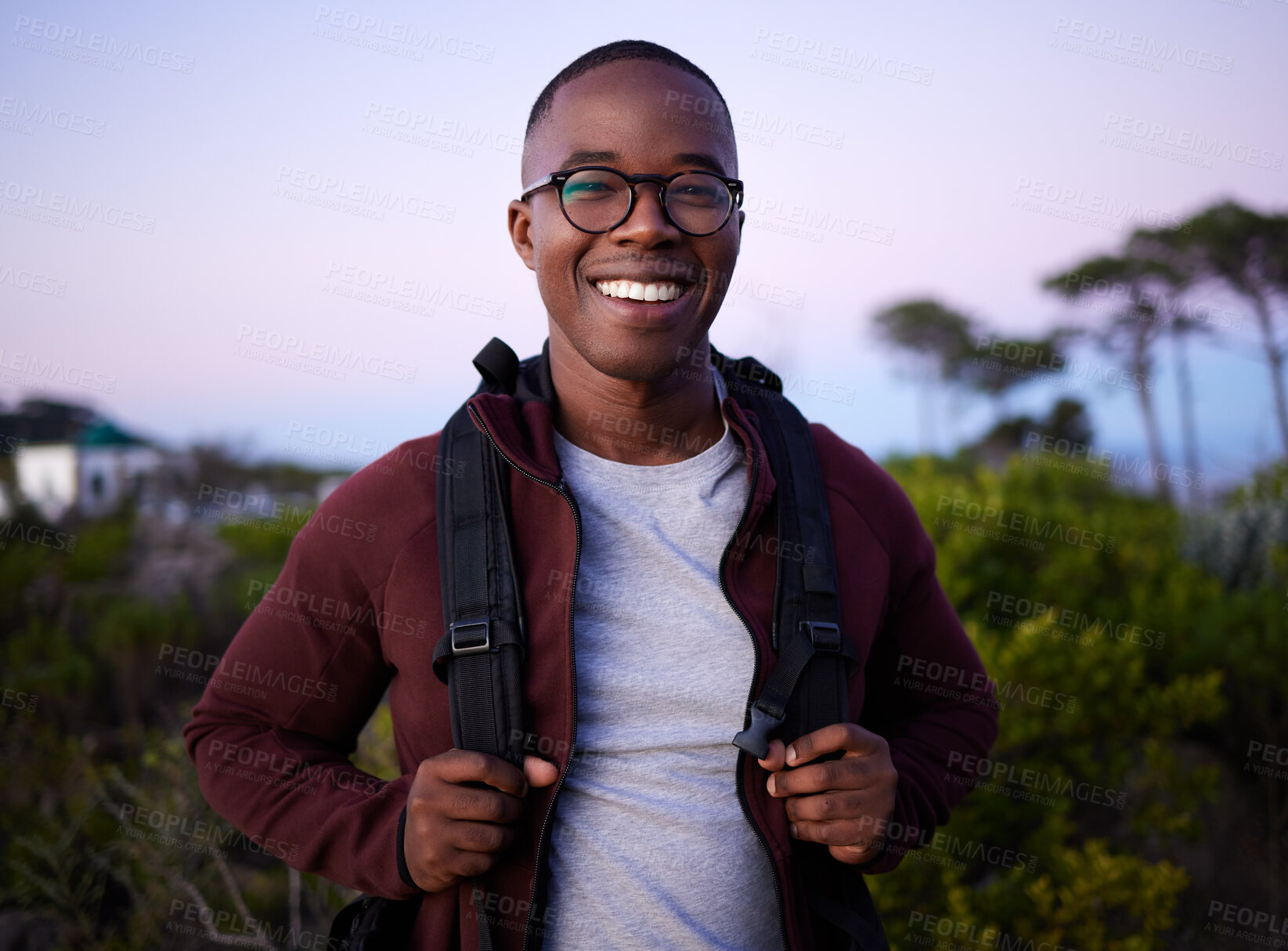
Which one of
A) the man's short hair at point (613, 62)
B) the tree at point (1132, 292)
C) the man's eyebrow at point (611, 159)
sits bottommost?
the man's eyebrow at point (611, 159)

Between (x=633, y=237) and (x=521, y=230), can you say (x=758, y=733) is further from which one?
(x=521, y=230)

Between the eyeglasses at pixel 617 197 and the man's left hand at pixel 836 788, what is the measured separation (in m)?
1.06

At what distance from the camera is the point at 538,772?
1.53 meters

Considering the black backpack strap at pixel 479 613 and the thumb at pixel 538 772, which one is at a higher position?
the black backpack strap at pixel 479 613

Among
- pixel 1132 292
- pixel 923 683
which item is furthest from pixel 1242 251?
pixel 923 683

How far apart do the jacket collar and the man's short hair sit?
541 millimetres

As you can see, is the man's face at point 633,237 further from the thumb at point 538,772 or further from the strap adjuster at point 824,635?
the thumb at point 538,772

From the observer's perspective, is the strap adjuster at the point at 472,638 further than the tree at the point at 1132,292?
No

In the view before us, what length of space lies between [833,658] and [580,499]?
620 mm

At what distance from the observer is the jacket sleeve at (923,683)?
1.99 meters

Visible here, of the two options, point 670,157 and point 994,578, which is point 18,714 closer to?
point 670,157

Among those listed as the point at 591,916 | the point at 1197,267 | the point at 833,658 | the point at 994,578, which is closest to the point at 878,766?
the point at 833,658

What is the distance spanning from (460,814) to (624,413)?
921 mm

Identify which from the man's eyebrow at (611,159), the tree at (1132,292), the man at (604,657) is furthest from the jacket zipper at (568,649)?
the tree at (1132,292)
